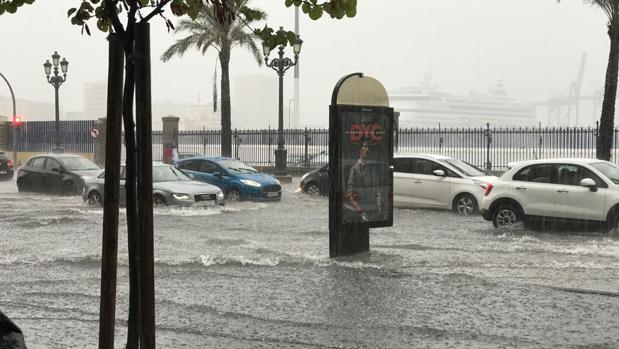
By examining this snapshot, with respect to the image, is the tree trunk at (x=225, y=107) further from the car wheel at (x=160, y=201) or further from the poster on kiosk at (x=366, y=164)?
the poster on kiosk at (x=366, y=164)

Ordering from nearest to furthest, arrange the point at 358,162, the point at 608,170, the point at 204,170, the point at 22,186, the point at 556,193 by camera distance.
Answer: the point at 358,162 → the point at 556,193 → the point at 608,170 → the point at 204,170 → the point at 22,186

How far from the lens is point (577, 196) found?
13523 millimetres

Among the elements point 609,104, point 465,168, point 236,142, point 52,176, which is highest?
point 609,104

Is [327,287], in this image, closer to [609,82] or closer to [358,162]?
[358,162]

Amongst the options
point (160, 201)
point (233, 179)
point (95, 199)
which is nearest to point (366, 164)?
point (160, 201)

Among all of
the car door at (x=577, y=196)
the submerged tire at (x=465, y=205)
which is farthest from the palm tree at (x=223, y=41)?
the car door at (x=577, y=196)

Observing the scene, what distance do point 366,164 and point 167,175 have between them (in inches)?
380

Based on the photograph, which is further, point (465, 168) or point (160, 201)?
point (465, 168)

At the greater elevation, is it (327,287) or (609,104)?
(609,104)

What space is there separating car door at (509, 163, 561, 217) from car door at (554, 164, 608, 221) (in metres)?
0.11

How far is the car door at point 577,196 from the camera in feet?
43.9

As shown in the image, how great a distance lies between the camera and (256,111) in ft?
464

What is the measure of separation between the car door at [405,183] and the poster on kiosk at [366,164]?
710 centimetres

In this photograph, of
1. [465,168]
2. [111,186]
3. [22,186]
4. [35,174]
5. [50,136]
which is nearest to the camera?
[111,186]
